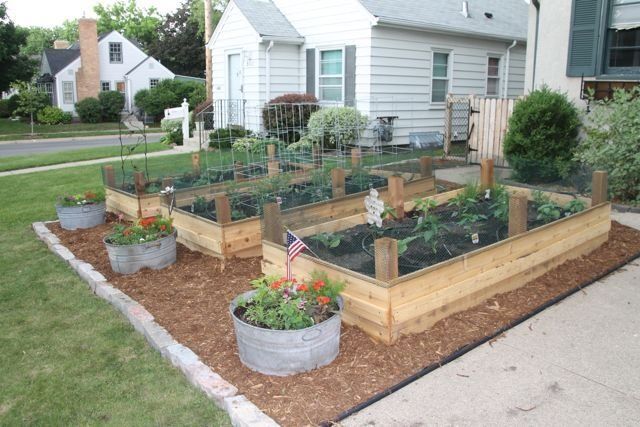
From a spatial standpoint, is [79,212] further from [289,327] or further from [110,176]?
[289,327]

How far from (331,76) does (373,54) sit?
4.80ft

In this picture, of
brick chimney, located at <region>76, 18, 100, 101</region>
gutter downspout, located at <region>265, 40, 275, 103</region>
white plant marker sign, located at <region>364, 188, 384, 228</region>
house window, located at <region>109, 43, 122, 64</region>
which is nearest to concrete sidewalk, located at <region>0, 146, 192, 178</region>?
gutter downspout, located at <region>265, 40, 275, 103</region>

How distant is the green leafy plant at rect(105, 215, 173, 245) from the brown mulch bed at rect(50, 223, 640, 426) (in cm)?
30

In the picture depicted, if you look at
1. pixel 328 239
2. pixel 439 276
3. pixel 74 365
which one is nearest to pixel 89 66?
pixel 328 239

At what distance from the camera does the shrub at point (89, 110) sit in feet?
105

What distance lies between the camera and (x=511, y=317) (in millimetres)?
3971

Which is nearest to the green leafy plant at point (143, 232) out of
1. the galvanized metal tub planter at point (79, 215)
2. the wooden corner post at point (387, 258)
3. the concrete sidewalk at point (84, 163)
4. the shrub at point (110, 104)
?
the galvanized metal tub planter at point (79, 215)

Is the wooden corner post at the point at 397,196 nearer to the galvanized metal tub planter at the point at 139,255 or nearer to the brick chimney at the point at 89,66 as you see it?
the galvanized metal tub planter at the point at 139,255

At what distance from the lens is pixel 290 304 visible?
3.24 meters

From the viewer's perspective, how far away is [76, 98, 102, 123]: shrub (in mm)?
31984

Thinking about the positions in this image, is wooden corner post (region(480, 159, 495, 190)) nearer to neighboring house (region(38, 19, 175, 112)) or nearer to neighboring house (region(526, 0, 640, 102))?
neighboring house (region(526, 0, 640, 102))

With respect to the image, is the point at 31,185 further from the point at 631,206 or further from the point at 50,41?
the point at 50,41

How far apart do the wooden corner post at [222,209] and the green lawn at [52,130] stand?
22.1 meters

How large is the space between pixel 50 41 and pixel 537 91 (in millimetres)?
81450
